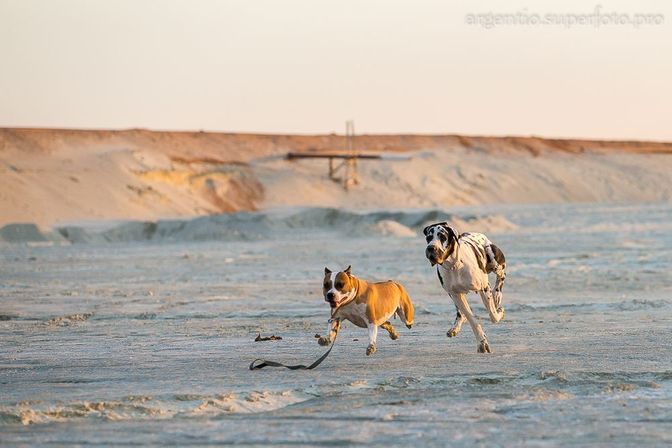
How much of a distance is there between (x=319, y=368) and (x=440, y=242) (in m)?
1.56

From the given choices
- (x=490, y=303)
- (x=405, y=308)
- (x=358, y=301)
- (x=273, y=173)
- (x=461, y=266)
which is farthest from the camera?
(x=273, y=173)

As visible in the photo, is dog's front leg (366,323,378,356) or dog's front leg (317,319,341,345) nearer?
dog's front leg (317,319,341,345)

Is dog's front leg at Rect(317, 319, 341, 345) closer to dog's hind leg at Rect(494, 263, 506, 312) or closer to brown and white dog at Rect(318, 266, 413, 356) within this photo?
brown and white dog at Rect(318, 266, 413, 356)

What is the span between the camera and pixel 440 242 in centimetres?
1232

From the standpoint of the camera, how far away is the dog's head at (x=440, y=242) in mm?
12203

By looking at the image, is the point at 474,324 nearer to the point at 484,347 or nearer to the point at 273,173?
the point at 484,347

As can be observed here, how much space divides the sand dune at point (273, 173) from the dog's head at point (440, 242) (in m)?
45.5

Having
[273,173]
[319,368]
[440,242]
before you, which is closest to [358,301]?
[319,368]

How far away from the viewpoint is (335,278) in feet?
39.3

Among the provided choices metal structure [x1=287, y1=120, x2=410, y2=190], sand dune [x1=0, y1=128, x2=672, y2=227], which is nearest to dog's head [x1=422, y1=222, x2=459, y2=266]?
sand dune [x1=0, y1=128, x2=672, y2=227]

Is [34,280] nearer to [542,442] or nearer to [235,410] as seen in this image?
[235,410]

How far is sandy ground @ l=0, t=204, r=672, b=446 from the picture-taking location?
28.9 feet

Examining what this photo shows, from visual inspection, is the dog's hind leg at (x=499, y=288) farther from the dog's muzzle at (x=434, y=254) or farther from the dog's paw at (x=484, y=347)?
the dog's muzzle at (x=434, y=254)

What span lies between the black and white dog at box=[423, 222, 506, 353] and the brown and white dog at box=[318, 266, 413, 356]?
1.80 ft
